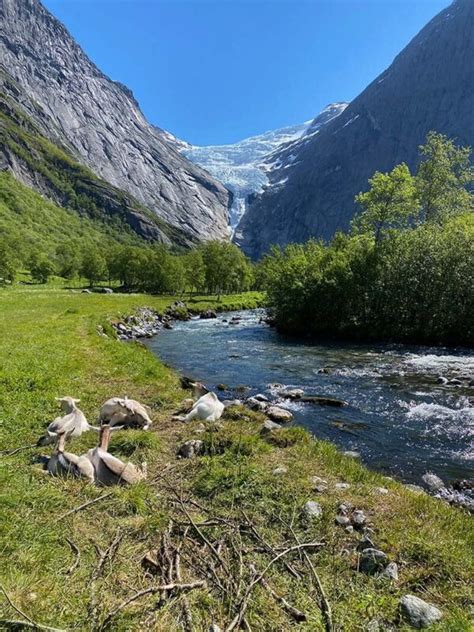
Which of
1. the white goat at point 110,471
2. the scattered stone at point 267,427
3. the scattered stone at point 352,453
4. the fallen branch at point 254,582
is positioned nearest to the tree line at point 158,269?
the scattered stone at point 267,427

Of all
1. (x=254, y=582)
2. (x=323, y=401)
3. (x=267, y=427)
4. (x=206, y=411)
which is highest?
(x=254, y=582)

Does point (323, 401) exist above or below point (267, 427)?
below

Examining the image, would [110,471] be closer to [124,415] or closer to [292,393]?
[124,415]

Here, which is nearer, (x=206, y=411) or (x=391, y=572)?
(x=391, y=572)

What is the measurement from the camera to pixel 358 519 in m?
6.73

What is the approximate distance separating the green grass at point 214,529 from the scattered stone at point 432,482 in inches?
73.4

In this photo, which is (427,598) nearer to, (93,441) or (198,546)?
(198,546)

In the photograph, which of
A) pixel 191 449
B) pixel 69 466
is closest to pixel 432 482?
pixel 191 449

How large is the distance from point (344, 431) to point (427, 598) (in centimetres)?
873

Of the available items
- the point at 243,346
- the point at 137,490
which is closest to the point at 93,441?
the point at 137,490

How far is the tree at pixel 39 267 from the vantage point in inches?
3868

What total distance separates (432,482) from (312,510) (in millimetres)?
4755

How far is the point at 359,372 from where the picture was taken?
23.0 m

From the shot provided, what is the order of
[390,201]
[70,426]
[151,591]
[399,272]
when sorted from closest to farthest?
[151,591] < [70,426] < [399,272] < [390,201]
